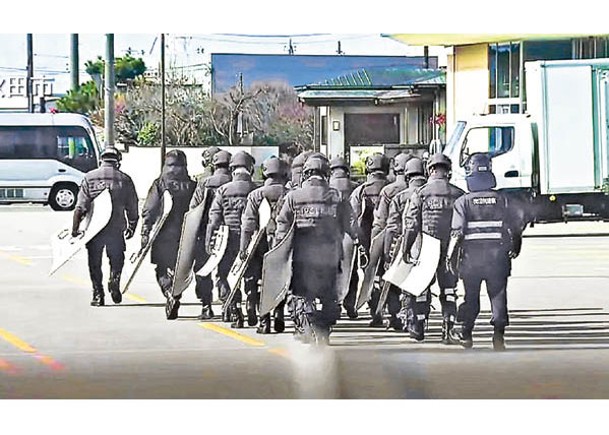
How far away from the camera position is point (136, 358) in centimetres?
1027

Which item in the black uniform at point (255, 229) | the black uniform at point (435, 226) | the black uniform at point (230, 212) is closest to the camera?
the black uniform at point (435, 226)

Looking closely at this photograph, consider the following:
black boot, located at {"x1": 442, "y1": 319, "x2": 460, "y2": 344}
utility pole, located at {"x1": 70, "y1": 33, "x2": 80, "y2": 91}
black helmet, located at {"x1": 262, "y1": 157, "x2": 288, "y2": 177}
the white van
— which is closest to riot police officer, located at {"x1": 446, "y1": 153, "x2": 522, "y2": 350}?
black boot, located at {"x1": 442, "y1": 319, "x2": 460, "y2": 344}

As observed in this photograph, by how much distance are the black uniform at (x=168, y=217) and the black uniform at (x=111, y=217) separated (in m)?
0.11

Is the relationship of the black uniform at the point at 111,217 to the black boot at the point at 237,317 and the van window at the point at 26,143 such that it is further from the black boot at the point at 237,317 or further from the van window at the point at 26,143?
the black boot at the point at 237,317

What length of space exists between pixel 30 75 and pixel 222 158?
4.39 feet

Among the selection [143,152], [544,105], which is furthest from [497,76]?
[143,152]

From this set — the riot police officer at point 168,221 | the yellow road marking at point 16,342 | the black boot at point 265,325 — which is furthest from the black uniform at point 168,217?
the yellow road marking at point 16,342

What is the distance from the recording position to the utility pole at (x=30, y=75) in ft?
33.8

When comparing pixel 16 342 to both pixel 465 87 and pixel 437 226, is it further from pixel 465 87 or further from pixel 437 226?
pixel 465 87

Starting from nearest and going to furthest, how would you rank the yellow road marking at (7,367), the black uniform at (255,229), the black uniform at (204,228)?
the yellow road marking at (7,367), the black uniform at (255,229), the black uniform at (204,228)

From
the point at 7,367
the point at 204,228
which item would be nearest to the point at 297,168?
the point at 204,228

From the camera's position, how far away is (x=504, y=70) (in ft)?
35.3

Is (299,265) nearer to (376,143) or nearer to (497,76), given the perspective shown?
(376,143)
